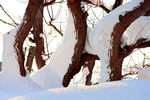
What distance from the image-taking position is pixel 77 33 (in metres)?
5.04

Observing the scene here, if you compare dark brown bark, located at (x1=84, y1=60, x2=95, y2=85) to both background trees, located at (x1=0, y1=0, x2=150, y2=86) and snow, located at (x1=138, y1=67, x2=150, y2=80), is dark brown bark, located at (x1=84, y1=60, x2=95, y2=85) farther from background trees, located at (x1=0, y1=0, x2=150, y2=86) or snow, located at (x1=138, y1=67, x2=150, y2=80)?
snow, located at (x1=138, y1=67, x2=150, y2=80)

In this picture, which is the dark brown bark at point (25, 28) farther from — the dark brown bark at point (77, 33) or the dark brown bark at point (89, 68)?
the dark brown bark at point (89, 68)

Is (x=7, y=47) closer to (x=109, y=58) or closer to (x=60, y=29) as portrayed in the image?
(x=109, y=58)

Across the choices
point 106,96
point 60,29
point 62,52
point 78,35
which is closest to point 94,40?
point 78,35

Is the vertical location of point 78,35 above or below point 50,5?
below

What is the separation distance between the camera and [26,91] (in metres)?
3.74

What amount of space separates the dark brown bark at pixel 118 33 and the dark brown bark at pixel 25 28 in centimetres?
138

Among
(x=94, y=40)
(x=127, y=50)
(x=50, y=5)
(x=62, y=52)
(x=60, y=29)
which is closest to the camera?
(x=127, y=50)

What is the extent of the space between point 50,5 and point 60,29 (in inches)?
56.0

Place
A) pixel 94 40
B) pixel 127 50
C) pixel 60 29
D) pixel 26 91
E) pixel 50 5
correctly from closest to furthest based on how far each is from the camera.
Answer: pixel 26 91
pixel 127 50
pixel 94 40
pixel 50 5
pixel 60 29

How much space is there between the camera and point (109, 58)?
4.34 m

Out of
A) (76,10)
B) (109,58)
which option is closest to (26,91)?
(109,58)

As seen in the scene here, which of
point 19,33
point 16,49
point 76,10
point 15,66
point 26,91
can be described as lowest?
point 26,91

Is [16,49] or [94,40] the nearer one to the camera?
[16,49]
